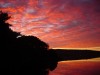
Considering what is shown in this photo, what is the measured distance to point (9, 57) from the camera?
2138 centimetres

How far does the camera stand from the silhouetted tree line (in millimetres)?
20859

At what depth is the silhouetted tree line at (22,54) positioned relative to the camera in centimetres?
2086

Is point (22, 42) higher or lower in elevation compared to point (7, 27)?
lower

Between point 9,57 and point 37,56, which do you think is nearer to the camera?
point 9,57

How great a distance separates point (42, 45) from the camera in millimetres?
26031

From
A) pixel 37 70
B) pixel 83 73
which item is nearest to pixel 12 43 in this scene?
pixel 37 70

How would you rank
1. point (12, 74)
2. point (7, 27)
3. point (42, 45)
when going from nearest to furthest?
point (12, 74), point (7, 27), point (42, 45)

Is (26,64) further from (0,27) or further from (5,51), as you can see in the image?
(0,27)

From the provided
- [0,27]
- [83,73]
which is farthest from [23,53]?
[83,73]

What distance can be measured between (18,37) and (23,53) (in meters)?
2.71

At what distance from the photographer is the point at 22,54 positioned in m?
22.7

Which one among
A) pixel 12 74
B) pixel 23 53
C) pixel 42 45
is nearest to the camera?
pixel 12 74

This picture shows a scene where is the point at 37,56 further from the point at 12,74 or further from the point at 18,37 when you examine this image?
the point at 12,74

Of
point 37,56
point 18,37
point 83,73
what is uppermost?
point 18,37
